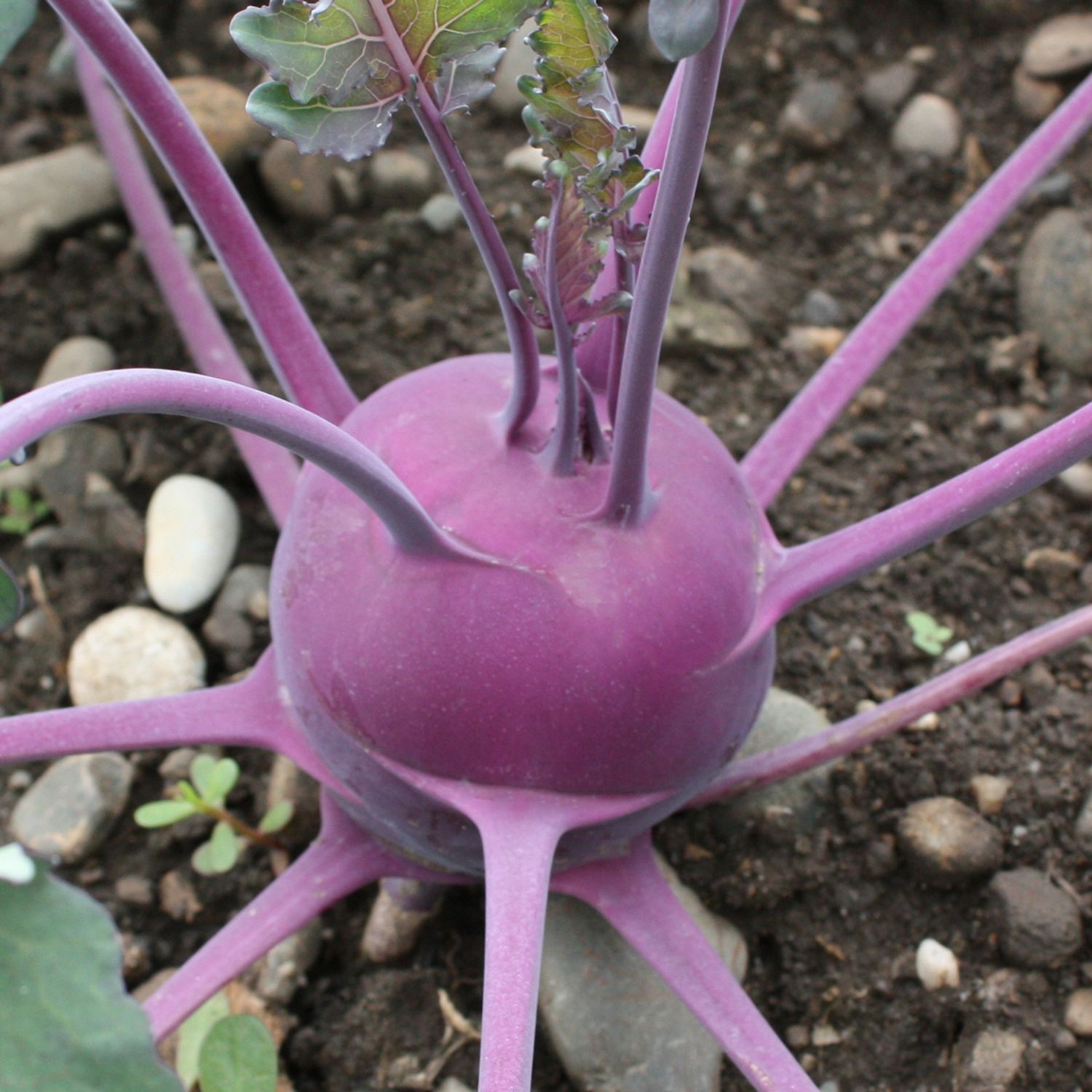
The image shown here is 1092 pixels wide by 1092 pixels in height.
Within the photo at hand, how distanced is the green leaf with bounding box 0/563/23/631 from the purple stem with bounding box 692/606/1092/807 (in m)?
0.55

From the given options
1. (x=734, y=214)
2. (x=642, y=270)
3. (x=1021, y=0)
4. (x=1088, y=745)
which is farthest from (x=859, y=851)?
(x=1021, y=0)

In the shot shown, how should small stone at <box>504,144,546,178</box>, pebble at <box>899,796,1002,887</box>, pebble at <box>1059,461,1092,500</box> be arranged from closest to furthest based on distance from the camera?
pebble at <box>899,796,1002,887</box>
pebble at <box>1059,461,1092,500</box>
small stone at <box>504,144,546,178</box>

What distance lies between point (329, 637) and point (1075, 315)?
3.34 ft

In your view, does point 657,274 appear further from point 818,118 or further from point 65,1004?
point 818,118

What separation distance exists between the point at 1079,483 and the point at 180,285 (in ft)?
3.01

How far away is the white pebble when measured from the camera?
97 centimetres

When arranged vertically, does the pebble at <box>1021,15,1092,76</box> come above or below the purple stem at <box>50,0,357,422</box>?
below

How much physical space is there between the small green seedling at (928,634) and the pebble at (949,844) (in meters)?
0.19

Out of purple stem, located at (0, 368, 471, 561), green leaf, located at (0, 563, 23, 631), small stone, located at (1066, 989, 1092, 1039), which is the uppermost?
purple stem, located at (0, 368, 471, 561)

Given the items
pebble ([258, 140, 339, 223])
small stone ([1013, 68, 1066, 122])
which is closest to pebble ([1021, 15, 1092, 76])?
small stone ([1013, 68, 1066, 122])

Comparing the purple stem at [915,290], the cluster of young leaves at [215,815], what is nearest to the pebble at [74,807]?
the cluster of young leaves at [215,815]

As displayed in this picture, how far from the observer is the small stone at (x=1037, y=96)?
1.59 m

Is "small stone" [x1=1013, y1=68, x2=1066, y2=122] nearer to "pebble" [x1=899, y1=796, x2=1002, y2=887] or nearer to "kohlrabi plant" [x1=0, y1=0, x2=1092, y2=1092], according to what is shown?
"kohlrabi plant" [x1=0, y1=0, x2=1092, y2=1092]

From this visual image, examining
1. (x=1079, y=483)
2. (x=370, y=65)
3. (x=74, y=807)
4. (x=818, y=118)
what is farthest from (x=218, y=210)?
→ (x=818, y=118)
